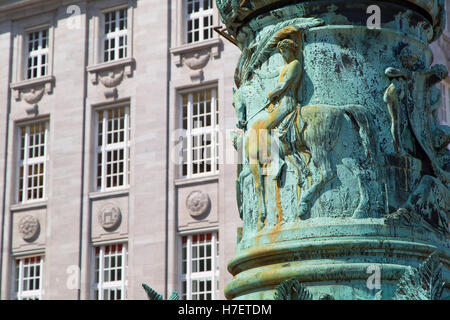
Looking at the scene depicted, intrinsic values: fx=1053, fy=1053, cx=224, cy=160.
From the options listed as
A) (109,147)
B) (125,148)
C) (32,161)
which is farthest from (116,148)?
(32,161)

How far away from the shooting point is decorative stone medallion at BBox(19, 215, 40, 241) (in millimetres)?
35688

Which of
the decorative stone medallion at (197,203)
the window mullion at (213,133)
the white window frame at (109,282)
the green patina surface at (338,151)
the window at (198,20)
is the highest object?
the window at (198,20)

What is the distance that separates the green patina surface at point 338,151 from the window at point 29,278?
95.7 feet

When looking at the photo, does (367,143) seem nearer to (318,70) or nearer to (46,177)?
(318,70)

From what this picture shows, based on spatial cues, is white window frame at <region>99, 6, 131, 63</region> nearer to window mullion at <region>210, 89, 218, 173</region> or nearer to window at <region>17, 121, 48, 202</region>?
window at <region>17, 121, 48, 202</region>

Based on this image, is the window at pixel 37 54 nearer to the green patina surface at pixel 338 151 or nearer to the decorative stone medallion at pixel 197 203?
the decorative stone medallion at pixel 197 203

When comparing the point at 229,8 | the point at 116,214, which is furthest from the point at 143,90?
the point at 229,8

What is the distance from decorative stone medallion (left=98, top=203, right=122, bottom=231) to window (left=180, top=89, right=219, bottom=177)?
101 inches

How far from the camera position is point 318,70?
671 cm

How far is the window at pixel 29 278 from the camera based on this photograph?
35281 mm

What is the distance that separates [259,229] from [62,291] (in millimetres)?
28285

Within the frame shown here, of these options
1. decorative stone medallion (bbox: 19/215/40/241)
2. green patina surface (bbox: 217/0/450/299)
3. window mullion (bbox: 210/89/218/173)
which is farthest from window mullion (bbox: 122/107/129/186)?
green patina surface (bbox: 217/0/450/299)

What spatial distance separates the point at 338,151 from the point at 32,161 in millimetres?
31515

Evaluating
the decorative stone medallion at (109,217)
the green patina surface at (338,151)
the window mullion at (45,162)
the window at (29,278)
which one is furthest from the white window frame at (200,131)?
the green patina surface at (338,151)
